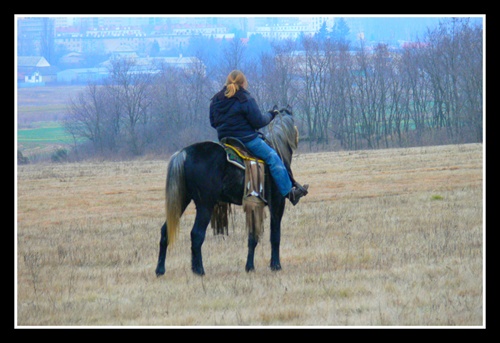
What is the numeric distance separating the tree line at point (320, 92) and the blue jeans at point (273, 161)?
36859 millimetres

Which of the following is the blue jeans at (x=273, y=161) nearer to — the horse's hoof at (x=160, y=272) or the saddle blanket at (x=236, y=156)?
the saddle blanket at (x=236, y=156)

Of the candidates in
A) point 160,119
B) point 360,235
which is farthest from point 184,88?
point 360,235

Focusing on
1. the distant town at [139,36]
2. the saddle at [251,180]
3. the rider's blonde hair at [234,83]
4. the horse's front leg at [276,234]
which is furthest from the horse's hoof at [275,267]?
the distant town at [139,36]

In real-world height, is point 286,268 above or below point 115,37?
below

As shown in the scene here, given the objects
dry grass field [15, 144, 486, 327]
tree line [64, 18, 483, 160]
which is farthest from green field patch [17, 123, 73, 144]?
dry grass field [15, 144, 486, 327]

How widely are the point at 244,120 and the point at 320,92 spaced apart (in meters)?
49.1

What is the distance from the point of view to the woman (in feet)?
33.4

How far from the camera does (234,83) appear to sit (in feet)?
33.6

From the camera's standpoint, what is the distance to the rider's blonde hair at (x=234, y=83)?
1016cm

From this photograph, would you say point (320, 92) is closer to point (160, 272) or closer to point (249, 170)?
point (249, 170)

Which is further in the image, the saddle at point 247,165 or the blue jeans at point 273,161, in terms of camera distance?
the blue jeans at point 273,161

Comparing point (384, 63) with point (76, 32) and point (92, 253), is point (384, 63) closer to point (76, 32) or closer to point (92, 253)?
point (76, 32)

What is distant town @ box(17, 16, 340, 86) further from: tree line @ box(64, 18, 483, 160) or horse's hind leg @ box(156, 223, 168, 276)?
horse's hind leg @ box(156, 223, 168, 276)

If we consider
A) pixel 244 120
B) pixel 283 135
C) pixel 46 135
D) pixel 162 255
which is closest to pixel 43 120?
pixel 46 135
